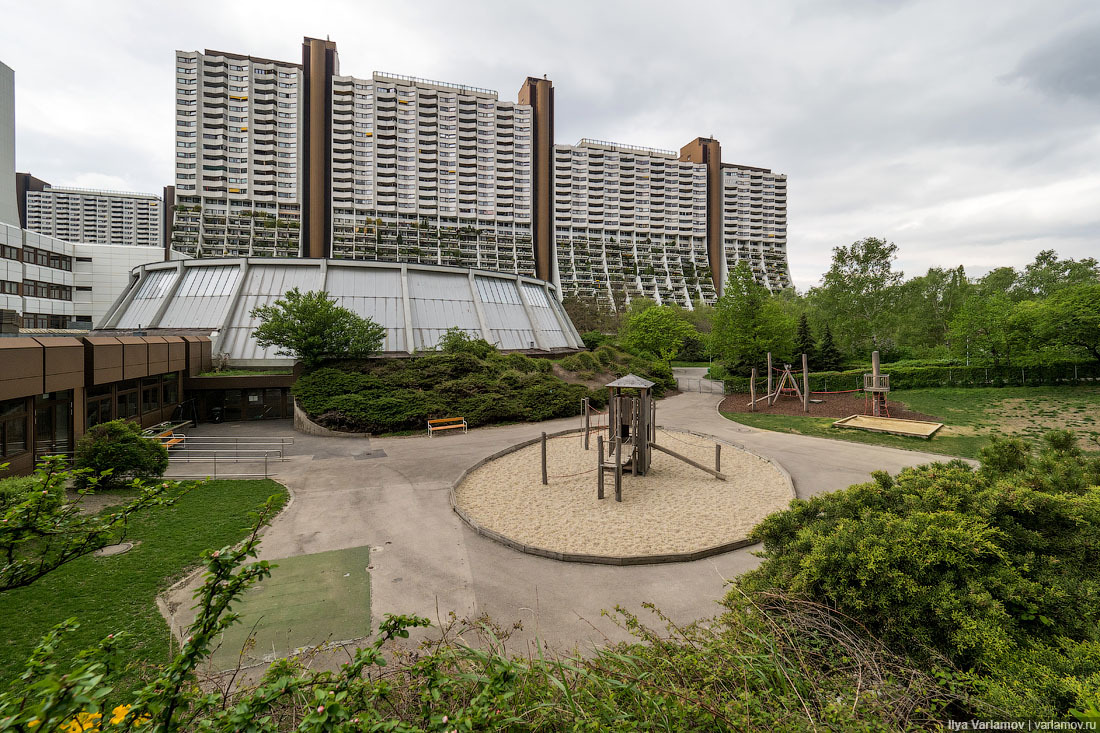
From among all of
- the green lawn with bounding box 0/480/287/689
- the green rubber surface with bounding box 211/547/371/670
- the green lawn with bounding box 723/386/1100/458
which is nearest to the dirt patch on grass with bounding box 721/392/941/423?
the green lawn with bounding box 723/386/1100/458

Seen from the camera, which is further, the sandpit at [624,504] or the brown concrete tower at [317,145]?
the brown concrete tower at [317,145]

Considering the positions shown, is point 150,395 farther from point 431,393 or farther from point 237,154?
point 237,154

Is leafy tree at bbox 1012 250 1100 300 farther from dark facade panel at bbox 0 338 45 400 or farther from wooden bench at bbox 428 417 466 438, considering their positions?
dark facade panel at bbox 0 338 45 400

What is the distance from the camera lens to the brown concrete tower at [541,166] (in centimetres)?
9819

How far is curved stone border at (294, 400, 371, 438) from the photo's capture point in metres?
20.5

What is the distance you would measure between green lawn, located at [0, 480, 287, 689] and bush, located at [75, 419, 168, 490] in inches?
106

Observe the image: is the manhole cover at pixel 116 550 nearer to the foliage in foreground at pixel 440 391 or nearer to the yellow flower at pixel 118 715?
the yellow flower at pixel 118 715

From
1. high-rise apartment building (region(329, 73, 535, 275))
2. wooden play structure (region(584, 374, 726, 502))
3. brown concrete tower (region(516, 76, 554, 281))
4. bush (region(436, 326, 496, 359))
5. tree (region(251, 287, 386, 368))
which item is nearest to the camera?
wooden play structure (region(584, 374, 726, 502))

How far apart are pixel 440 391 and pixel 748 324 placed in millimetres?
21209

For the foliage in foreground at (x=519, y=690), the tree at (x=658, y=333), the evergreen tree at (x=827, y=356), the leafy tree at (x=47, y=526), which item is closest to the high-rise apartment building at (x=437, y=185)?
the tree at (x=658, y=333)

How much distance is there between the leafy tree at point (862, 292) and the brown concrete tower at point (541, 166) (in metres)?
64.9

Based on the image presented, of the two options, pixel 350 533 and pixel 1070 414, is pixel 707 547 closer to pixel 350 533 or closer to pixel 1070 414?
pixel 350 533

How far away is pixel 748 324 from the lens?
99.5ft

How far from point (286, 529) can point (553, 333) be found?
27.9m
